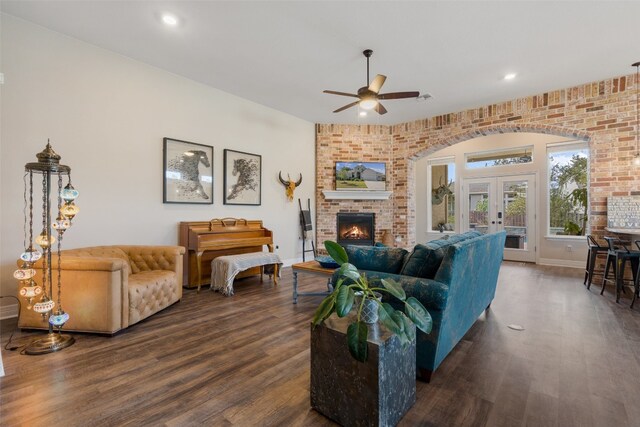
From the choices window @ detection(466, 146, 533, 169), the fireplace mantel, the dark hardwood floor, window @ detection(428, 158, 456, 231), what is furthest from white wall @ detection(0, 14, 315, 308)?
window @ detection(466, 146, 533, 169)

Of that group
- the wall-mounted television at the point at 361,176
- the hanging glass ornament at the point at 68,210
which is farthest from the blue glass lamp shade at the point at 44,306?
the wall-mounted television at the point at 361,176

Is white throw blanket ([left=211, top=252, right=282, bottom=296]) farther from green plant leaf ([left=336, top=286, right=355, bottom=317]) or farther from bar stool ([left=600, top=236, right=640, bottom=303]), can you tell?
bar stool ([left=600, top=236, right=640, bottom=303])

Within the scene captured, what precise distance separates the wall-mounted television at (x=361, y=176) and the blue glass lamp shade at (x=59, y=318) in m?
4.99

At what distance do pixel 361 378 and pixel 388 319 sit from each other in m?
0.34

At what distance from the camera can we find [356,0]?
2.78 meters

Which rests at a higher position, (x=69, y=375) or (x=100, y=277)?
(x=100, y=277)

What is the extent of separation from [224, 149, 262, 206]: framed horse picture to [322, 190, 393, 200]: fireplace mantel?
1651mm

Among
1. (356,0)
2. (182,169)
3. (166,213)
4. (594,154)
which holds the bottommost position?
(166,213)

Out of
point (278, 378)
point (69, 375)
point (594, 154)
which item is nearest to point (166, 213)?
point (69, 375)

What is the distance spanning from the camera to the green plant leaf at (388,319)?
1351 millimetres

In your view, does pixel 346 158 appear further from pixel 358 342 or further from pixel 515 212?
pixel 358 342

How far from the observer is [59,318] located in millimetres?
2480

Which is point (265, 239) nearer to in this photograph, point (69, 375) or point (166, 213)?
point (166, 213)

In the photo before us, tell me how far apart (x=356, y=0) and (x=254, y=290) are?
3708mm
